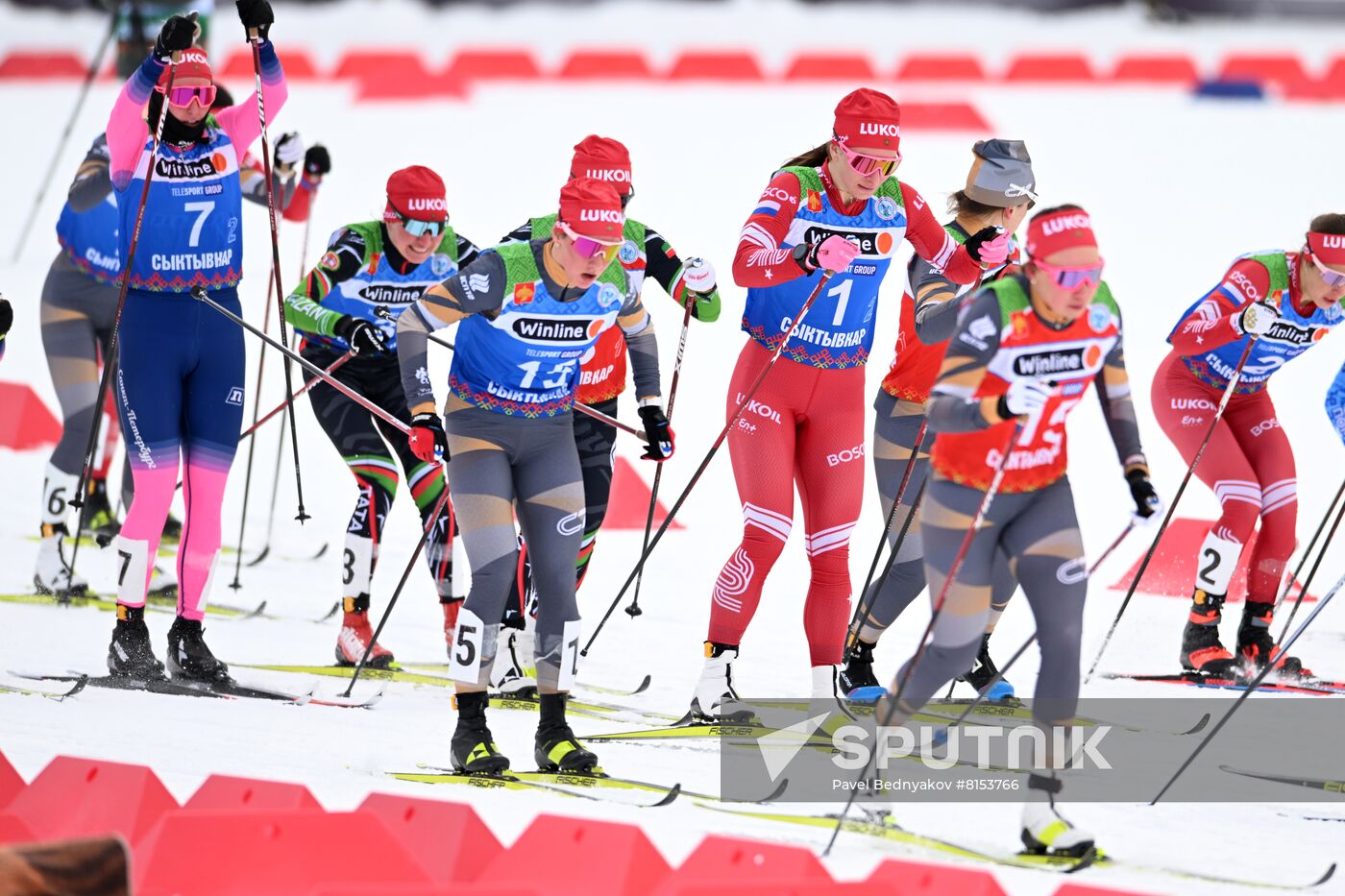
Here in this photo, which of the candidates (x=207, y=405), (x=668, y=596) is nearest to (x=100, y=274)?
(x=207, y=405)

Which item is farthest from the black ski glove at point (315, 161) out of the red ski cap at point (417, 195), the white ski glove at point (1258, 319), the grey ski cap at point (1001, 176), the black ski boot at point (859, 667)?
the white ski glove at point (1258, 319)

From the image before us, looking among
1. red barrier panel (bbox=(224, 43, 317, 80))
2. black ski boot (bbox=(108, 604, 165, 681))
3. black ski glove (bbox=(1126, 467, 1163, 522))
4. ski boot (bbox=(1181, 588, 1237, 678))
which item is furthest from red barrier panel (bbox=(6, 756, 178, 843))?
red barrier panel (bbox=(224, 43, 317, 80))

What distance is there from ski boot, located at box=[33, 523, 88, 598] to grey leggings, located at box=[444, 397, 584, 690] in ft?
8.49

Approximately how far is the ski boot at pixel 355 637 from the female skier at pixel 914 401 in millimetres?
1668

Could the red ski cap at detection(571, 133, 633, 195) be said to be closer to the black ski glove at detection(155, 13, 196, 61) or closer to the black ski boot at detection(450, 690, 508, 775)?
the black ski glove at detection(155, 13, 196, 61)

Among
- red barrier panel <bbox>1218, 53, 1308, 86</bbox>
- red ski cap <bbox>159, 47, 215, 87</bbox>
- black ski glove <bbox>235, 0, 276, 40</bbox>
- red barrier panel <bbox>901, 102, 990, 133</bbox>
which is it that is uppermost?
red barrier panel <bbox>1218, 53, 1308, 86</bbox>

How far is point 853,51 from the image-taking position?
20.2m

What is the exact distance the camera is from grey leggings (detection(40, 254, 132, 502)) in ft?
23.7

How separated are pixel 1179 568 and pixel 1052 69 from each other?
11223mm

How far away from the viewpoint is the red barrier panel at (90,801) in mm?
4535

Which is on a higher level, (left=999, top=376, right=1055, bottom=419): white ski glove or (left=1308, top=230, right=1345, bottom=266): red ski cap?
(left=1308, top=230, right=1345, bottom=266): red ski cap

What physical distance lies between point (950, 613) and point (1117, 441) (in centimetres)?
66

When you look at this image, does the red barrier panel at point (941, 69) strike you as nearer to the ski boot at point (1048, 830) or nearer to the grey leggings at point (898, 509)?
the grey leggings at point (898, 509)

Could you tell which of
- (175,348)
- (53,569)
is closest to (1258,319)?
(175,348)
